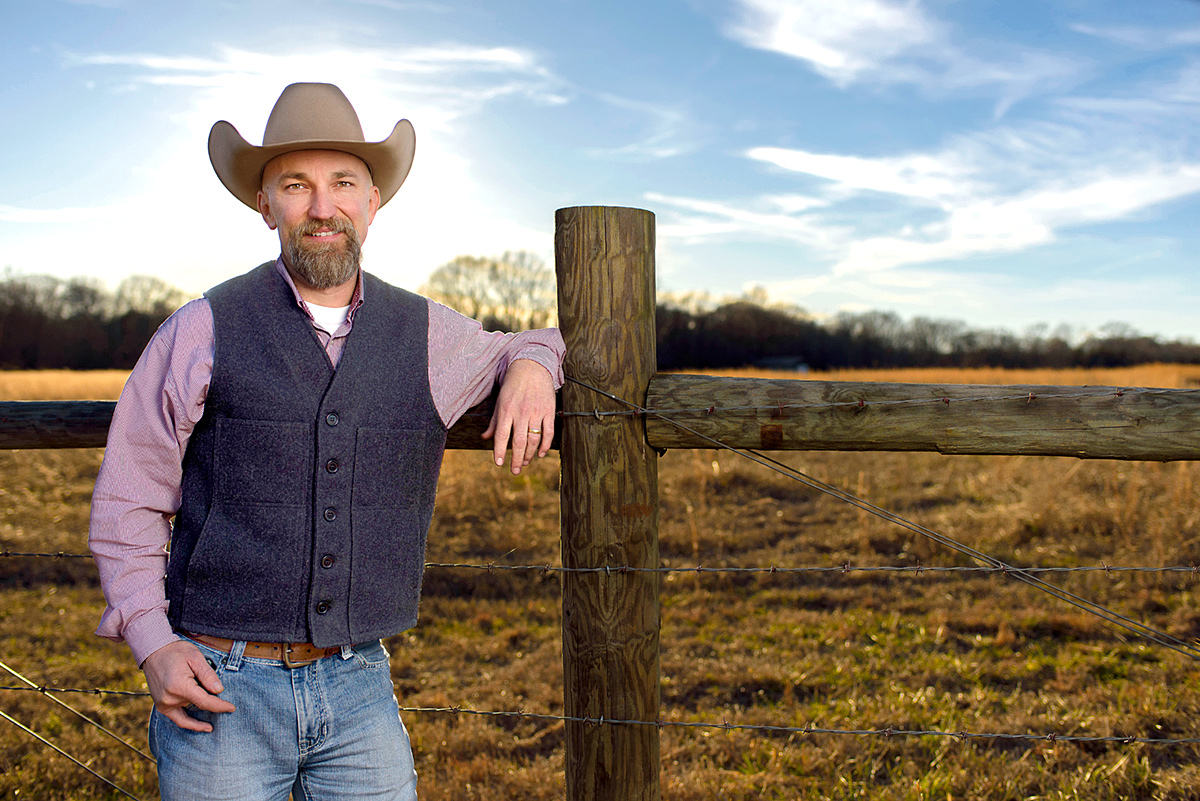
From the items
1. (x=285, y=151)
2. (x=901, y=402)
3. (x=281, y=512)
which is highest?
(x=285, y=151)

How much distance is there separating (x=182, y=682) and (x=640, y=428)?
46.2 inches

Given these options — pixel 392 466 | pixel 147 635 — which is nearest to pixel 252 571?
pixel 147 635

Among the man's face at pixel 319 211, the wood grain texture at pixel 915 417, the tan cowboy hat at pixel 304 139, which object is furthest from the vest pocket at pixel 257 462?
the wood grain texture at pixel 915 417

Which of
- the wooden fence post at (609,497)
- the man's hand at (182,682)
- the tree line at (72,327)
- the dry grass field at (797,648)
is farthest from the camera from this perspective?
the tree line at (72,327)

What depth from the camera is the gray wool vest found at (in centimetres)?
172

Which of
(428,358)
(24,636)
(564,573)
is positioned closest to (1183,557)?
(564,573)

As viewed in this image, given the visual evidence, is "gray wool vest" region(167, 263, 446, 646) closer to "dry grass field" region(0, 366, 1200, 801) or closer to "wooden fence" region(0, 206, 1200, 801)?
"wooden fence" region(0, 206, 1200, 801)

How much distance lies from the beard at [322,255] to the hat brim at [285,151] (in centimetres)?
20

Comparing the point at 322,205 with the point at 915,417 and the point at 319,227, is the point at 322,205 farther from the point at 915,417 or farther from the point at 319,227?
the point at 915,417

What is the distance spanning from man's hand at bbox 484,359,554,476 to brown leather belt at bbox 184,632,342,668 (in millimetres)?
561

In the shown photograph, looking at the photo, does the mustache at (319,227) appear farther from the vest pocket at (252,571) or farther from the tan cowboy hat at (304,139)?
the vest pocket at (252,571)

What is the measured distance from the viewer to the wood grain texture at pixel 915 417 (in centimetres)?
215

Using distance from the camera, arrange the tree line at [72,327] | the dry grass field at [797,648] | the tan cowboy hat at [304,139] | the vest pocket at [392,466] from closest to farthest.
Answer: the vest pocket at [392,466]
the tan cowboy hat at [304,139]
the dry grass field at [797,648]
the tree line at [72,327]

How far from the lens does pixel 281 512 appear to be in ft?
5.66
